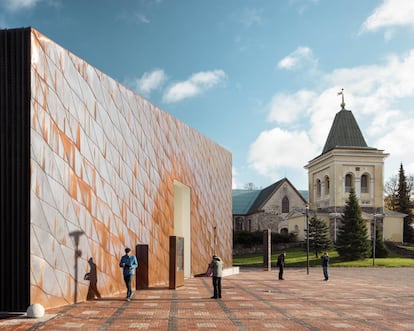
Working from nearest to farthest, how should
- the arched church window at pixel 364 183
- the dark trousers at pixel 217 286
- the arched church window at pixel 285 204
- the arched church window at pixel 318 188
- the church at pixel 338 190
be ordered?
the dark trousers at pixel 217 286 < the church at pixel 338 190 < the arched church window at pixel 364 183 < the arched church window at pixel 318 188 < the arched church window at pixel 285 204

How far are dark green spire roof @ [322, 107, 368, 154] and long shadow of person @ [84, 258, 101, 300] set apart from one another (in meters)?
46.0

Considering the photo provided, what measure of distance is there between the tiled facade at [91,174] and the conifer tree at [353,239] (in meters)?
23.6

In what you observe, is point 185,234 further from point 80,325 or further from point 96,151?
point 80,325

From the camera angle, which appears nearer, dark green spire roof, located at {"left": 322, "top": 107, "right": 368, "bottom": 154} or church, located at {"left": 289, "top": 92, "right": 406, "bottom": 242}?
church, located at {"left": 289, "top": 92, "right": 406, "bottom": 242}

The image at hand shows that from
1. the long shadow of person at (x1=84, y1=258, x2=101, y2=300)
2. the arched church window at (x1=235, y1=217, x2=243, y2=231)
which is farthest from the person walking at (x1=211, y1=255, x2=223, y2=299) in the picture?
the arched church window at (x1=235, y1=217, x2=243, y2=231)

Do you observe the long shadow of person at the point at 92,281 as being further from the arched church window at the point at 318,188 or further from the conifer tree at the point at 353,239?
the arched church window at the point at 318,188

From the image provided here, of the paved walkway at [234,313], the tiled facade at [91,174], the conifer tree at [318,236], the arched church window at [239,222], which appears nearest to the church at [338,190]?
the conifer tree at [318,236]

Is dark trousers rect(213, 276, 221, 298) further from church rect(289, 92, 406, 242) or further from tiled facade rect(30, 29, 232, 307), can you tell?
church rect(289, 92, 406, 242)

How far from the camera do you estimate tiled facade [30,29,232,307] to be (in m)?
12.6

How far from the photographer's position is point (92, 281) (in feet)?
49.2

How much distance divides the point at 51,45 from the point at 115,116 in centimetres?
441

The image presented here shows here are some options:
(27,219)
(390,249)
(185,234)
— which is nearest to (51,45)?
(27,219)

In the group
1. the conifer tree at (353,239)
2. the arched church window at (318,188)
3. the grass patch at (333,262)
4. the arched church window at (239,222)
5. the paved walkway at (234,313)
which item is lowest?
the grass patch at (333,262)

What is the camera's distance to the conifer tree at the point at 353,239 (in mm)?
42531
